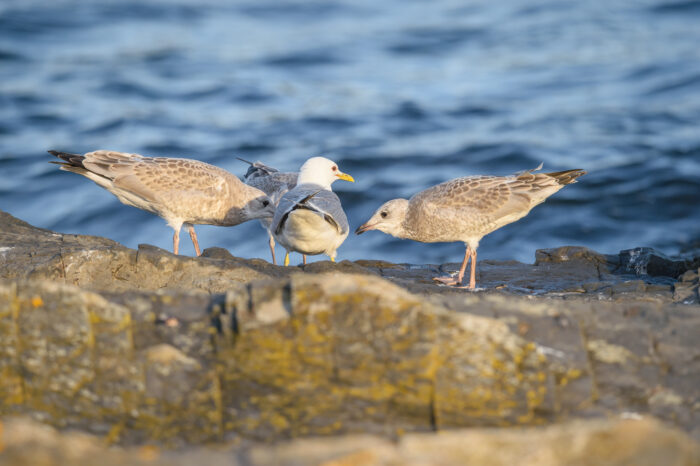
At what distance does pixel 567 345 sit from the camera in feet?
13.2

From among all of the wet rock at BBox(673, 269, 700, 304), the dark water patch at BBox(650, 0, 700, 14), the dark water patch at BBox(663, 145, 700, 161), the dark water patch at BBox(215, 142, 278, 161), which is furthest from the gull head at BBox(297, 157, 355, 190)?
the dark water patch at BBox(650, 0, 700, 14)

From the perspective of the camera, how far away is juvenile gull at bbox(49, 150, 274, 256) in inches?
322

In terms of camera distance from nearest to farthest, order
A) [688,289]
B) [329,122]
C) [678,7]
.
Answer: [688,289] → [329,122] → [678,7]

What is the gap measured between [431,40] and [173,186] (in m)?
15.6

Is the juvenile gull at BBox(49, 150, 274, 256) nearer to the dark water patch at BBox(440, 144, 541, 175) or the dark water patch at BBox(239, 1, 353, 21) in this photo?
the dark water patch at BBox(440, 144, 541, 175)

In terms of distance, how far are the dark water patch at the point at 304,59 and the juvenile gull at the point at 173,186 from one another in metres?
13.0

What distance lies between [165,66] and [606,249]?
45.5 feet

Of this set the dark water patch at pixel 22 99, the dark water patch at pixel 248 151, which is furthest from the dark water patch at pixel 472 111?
the dark water patch at pixel 22 99

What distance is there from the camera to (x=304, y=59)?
21.5m

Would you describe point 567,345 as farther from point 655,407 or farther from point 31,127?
point 31,127

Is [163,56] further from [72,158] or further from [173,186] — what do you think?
[173,186]

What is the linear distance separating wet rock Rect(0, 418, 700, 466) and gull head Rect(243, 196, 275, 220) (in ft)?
18.9

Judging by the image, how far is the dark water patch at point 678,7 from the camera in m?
22.6

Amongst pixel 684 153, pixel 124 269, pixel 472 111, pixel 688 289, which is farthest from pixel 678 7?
pixel 124 269
